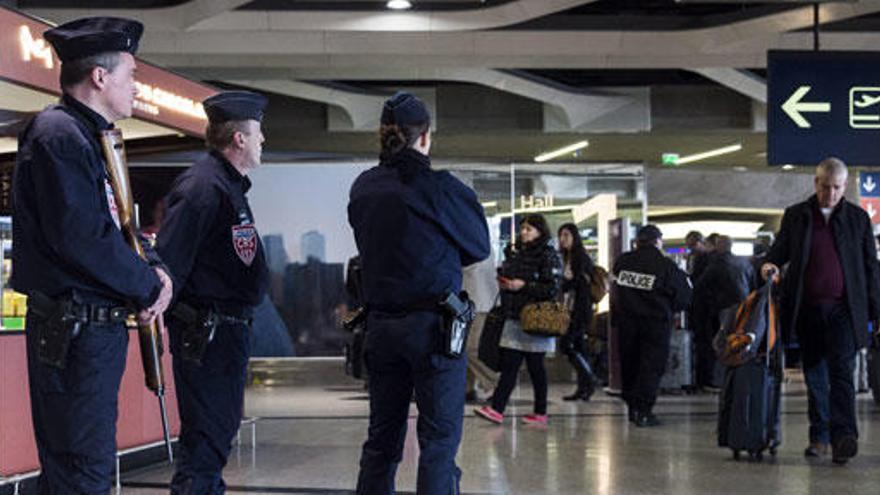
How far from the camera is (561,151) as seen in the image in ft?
69.5

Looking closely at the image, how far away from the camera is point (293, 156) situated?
62.6 ft

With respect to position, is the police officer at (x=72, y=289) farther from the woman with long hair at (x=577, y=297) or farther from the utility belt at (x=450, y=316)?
the woman with long hair at (x=577, y=297)

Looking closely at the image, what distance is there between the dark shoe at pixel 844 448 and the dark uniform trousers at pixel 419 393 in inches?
141

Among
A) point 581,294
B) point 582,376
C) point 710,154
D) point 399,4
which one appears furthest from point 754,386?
point 710,154

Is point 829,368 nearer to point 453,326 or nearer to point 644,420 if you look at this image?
point 644,420

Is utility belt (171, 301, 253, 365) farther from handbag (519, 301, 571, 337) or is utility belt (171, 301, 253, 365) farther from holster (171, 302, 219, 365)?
handbag (519, 301, 571, 337)

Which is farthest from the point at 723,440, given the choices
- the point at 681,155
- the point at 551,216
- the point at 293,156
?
the point at 681,155

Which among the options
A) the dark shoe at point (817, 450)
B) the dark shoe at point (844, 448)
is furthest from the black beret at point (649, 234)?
the dark shoe at point (844, 448)

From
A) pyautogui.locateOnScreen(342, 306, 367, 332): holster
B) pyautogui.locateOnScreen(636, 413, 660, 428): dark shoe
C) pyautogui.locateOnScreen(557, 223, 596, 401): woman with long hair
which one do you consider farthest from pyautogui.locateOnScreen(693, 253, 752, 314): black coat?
pyautogui.locateOnScreen(342, 306, 367, 332): holster

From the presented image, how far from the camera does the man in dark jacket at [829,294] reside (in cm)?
760

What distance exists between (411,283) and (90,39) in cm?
149

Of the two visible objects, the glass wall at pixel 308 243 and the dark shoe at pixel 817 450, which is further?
the glass wall at pixel 308 243

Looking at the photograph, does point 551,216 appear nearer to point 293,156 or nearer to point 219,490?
point 293,156

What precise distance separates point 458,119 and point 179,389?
14103mm
